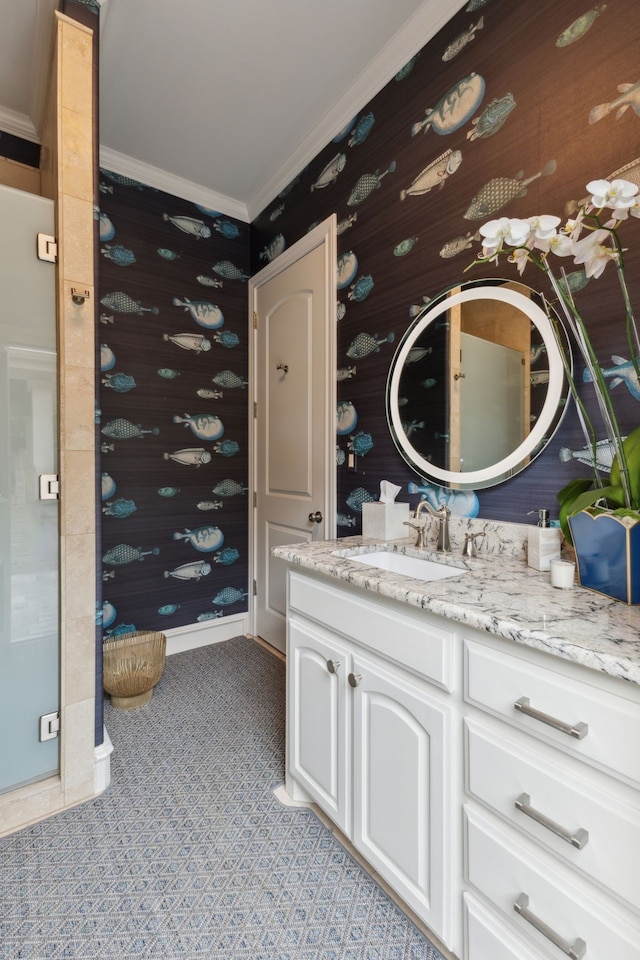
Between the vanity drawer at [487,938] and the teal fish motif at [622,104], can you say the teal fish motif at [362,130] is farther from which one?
the vanity drawer at [487,938]

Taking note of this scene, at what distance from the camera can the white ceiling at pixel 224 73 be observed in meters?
1.67

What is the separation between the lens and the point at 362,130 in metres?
2.01

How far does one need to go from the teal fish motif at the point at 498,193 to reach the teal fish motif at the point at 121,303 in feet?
6.01

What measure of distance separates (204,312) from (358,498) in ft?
5.30

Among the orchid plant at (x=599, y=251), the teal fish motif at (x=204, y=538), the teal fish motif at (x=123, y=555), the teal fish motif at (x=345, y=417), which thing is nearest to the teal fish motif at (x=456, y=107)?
the orchid plant at (x=599, y=251)

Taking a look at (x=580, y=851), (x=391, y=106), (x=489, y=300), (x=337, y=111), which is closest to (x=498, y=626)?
(x=580, y=851)

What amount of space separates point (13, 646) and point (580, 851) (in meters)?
1.63

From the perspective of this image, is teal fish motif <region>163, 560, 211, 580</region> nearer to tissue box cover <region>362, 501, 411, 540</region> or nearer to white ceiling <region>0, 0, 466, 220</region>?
tissue box cover <region>362, 501, 411, 540</region>

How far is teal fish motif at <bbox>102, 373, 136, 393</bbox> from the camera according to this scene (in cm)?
243

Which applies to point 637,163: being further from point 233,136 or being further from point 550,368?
point 233,136

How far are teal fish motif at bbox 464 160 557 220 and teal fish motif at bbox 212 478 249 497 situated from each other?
1.99 meters

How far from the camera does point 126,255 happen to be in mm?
2477

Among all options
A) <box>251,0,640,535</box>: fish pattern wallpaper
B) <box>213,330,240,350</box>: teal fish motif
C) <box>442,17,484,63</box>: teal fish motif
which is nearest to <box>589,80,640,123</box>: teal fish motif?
<box>251,0,640,535</box>: fish pattern wallpaper

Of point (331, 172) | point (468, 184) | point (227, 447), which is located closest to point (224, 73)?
point (331, 172)
